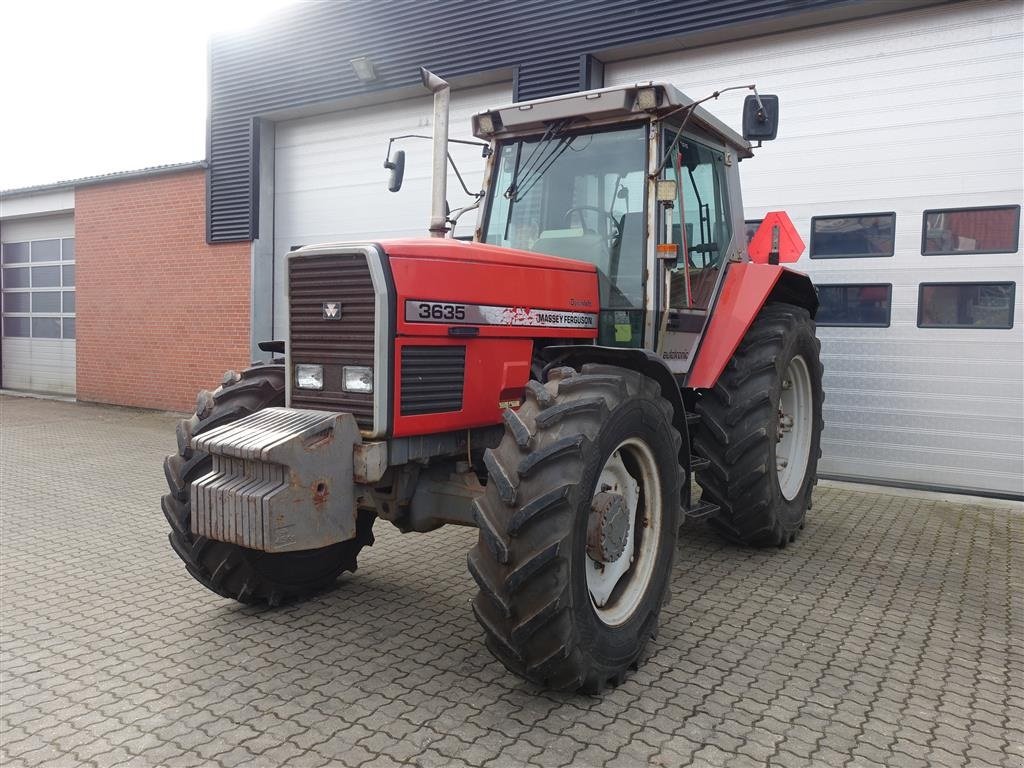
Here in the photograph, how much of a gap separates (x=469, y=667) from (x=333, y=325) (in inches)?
59.0

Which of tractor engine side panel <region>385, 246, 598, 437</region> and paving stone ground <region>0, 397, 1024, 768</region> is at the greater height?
tractor engine side panel <region>385, 246, 598, 437</region>

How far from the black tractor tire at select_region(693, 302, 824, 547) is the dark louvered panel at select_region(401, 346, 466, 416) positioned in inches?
73.3

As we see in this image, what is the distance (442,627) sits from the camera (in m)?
3.65

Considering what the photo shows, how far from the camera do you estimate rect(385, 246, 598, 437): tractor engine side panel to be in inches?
121

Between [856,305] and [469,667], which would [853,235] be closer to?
[856,305]

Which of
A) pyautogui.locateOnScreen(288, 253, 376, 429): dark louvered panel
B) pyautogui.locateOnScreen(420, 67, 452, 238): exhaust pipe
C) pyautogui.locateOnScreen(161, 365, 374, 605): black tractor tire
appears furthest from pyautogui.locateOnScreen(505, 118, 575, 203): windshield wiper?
pyautogui.locateOnScreen(161, 365, 374, 605): black tractor tire

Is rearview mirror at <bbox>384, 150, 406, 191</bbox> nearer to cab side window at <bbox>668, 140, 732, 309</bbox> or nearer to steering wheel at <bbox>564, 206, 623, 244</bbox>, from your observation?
steering wheel at <bbox>564, 206, 623, 244</bbox>

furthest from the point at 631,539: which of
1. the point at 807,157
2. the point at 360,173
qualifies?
the point at 360,173

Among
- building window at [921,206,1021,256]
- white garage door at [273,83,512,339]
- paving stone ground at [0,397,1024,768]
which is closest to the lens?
paving stone ground at [0,397,1024,768]

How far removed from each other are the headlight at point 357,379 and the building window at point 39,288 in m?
12.8

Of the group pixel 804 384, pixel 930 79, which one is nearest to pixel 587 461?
pixel 804 384

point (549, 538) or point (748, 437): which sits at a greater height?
point (748, 437)

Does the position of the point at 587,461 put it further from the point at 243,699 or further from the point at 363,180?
the point at 363,180

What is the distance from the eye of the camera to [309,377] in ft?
10.7
